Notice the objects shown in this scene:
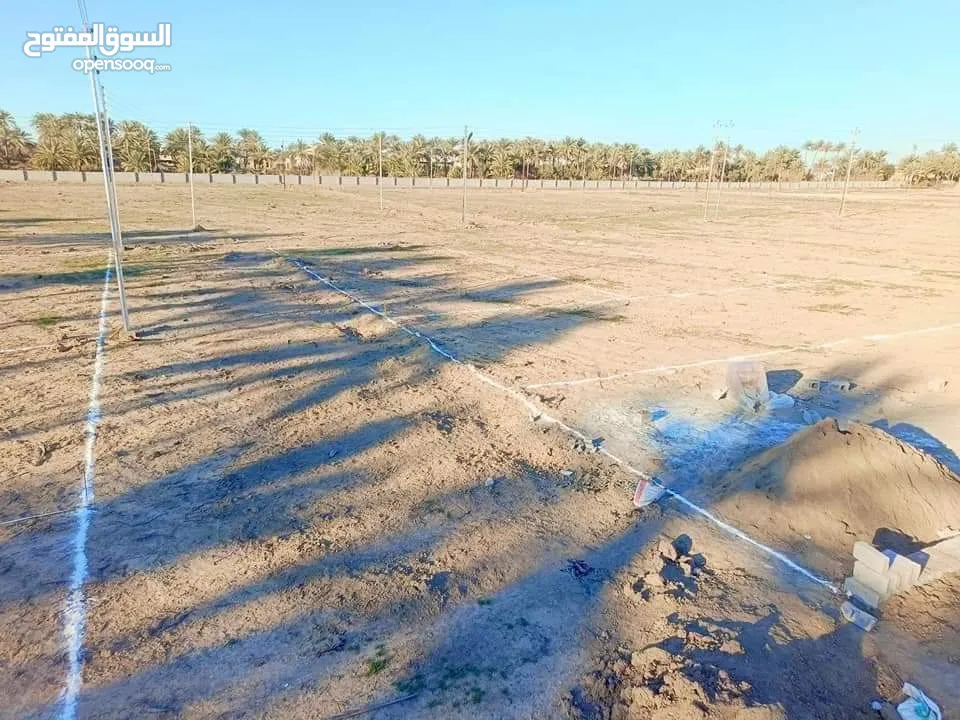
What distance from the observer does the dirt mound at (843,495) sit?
518 cm

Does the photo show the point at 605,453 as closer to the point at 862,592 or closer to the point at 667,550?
the point at 667,550

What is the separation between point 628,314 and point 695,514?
7.92 m

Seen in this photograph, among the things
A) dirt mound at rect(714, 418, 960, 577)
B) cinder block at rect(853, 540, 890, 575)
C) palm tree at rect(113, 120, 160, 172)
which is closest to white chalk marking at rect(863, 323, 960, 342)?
dirt mound at rect(714, 418, 960, 577)

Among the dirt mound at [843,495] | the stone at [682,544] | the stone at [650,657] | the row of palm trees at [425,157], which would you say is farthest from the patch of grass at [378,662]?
the row of palm trees at [425,157]

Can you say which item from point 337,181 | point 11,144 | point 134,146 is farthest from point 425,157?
point 11,144

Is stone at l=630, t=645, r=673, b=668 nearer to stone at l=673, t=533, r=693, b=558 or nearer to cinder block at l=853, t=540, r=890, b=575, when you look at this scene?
stone at l=673, t=533, r=693, b=558

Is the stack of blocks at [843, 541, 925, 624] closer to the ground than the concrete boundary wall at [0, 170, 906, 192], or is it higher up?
closer to the ground

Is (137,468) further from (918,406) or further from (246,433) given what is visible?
(918,406)

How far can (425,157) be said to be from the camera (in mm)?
80188

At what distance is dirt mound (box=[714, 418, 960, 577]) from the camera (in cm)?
518

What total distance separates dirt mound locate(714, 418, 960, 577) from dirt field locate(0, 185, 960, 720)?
53 mm

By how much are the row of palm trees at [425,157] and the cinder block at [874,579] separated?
147ft

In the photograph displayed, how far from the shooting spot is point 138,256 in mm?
18406

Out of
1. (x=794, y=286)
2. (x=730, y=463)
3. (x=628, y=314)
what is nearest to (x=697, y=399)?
(x=730, y=463)
